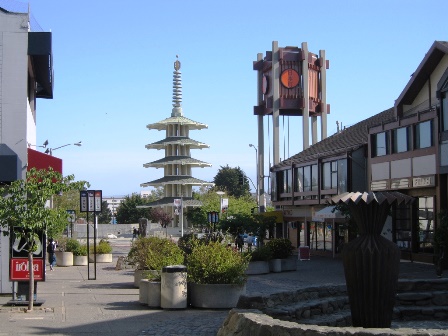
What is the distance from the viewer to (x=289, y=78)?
210ft

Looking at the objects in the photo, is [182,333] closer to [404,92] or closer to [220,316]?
[220,316]

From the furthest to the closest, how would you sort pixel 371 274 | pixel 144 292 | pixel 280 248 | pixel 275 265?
pixel 280 248, pixel 275 265, pixel 144 292, pixel 371 274

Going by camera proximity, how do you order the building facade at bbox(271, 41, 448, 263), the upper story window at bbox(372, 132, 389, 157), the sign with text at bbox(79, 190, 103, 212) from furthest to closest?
the upper story window at bbox(372, 132, 389, 157)
the building facade at bbox(271, 41, 448, 263)
the sign with text at bbox(79, 190, 103, 212)

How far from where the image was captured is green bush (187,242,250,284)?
17.0m

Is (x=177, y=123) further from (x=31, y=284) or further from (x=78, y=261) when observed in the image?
(x=31, y=284)

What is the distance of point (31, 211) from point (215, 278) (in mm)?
4335

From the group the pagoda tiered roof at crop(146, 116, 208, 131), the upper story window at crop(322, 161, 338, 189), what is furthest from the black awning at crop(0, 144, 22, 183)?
the pagoda tiered roof at crop(146, 116, 208, 131)

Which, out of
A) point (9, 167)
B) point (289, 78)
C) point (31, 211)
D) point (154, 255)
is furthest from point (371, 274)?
point (289, 78)

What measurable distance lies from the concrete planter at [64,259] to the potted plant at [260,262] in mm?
10246

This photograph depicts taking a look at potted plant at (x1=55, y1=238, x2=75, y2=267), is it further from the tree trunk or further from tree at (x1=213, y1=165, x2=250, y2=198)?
tree at (x1=213, y1=165, x2=250, y2=198)

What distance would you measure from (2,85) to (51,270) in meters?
14.3

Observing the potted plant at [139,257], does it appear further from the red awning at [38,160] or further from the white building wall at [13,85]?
the white building wall at [13,85]

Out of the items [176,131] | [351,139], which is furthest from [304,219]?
[176,131]

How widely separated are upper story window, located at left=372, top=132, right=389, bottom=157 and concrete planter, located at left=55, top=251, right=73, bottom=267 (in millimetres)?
16222
